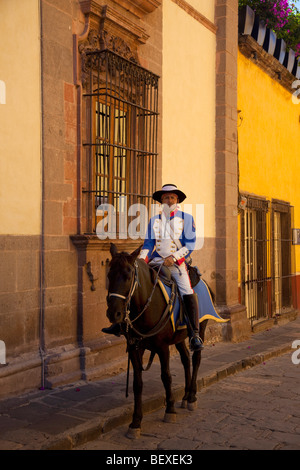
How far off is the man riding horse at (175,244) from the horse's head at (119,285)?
109 cm

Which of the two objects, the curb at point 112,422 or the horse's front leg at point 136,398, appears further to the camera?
the horse's front leg at point 136,398

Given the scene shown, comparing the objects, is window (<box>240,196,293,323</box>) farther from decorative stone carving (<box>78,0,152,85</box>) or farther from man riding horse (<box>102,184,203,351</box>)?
man riding horse (<box>102,184,203,351</box>)

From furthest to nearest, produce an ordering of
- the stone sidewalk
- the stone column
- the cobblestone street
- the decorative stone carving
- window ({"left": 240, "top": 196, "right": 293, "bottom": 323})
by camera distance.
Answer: window ({"left": 240, "top": 196, "right": 293, "bottom": 323}), the stone column, the decorative stone carving, the cobblestone street, the stone sidewalk

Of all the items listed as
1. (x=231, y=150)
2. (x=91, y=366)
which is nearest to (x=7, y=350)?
(x=91, y=366)

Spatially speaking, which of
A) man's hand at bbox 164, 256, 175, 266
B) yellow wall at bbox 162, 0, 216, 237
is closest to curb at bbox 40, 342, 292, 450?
man's hand at bbox 164, 256, 175, 266

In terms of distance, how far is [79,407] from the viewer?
543 cm

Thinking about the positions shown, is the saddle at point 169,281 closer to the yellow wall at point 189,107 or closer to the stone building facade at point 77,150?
the stone building facade at point 77,150

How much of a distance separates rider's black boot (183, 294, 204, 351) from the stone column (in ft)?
14.5

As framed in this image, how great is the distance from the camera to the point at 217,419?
5391 millimetres

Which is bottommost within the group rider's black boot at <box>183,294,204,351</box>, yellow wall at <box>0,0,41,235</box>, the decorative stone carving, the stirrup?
the stirrup

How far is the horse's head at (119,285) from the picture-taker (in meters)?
4.42

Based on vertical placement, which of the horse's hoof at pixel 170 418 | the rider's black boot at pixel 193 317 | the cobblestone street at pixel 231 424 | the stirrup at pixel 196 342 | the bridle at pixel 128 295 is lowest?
the cobblestone street at pixel 231 424

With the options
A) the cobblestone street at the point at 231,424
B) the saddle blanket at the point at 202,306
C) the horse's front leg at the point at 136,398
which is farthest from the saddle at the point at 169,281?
the cobblestone street at the point at 231,424

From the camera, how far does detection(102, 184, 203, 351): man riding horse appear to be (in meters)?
5.74
